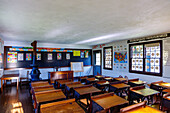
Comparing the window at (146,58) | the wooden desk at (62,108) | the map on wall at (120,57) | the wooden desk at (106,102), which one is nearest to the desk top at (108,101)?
the wooden desk at (106,102)

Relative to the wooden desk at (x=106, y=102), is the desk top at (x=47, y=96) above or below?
above

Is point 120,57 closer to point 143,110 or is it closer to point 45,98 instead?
point 143,110

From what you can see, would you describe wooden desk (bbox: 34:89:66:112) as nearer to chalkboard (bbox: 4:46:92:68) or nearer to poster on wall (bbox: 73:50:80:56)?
chalkboard (bbox: 4:46:92:68)

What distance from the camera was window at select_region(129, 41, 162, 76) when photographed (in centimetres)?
456

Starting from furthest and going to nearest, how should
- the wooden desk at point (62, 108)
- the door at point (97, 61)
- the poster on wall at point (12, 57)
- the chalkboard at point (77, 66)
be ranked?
the door at point (97, 61), the chalkboard at point (77, 66), the poster on wall at point (12, 57), the wooden desk at point (62, 108)

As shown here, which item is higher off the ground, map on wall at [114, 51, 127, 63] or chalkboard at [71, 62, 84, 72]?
map on wall at [114, 51, 127, 63]

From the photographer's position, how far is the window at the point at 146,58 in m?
4.56

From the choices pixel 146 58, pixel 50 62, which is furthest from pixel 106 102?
pixel 50 62

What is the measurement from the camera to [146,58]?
5.00 metres

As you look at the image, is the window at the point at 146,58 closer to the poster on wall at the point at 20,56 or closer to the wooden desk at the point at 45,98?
the wooden desk at the point at 45,98

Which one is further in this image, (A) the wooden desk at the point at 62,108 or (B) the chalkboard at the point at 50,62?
(B) the chalkboard at the point at 50,62

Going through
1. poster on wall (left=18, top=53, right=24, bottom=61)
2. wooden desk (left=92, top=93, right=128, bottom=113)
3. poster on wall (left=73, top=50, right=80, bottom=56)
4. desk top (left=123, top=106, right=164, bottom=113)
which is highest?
poster on wall (left=73, top=50, right=80, bottom=56)

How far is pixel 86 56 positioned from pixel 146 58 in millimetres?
4487

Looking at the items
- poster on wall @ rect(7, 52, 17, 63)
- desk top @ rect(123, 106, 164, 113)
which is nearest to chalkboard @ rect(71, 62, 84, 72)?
poster on wall @ rect(7, 52, 17, 63)
